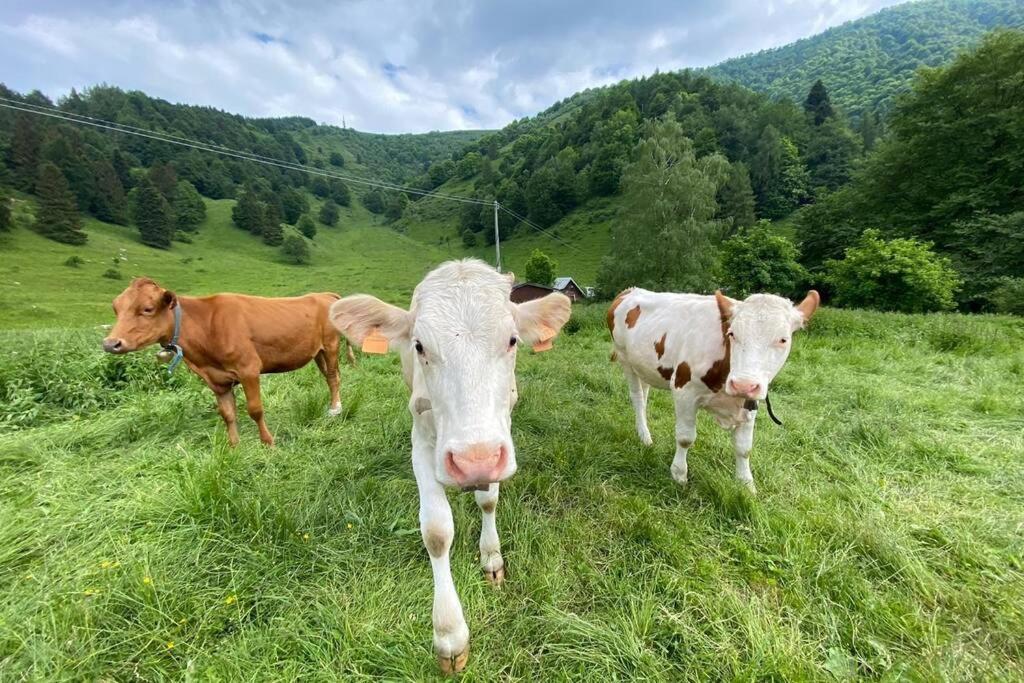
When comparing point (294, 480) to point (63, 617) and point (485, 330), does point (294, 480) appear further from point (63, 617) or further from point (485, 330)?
point (485, 330)

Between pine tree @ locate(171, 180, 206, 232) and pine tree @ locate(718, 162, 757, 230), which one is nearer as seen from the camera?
pine tree @ locate(718, 162, 757, 230)

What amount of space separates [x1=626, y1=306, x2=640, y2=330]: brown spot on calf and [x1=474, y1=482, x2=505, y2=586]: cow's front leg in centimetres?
301

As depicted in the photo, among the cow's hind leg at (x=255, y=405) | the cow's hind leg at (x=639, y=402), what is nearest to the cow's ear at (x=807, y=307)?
the cow's hind leg at (x=639, y=402)

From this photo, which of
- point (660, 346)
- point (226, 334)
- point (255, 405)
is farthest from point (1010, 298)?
point (226, 334)

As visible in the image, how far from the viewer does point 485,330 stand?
6.38ft

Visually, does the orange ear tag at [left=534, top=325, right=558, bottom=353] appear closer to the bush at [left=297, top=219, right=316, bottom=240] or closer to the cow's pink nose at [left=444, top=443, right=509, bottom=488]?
the cow's pink nose at [left=444, top=443, right=509, bottom=488]

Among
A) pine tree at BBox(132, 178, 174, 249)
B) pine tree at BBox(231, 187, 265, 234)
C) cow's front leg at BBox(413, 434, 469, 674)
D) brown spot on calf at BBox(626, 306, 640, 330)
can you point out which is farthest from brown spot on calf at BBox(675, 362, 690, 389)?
pine tree at BBox(231, 187, 265, 234)

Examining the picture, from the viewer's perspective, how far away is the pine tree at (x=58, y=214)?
48.5m

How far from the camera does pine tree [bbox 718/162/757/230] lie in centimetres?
5422

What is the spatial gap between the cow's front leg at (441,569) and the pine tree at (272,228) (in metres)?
79.3

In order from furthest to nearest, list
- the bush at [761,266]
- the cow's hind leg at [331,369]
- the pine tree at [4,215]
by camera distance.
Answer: the pine tree at [4,215]
the bush at [761,266]
the cow's hind leg at [331,369]

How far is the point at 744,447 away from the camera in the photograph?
3637 mm

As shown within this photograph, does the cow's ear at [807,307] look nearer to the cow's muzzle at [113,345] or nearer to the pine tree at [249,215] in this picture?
the cow's muzzle at [113,345]

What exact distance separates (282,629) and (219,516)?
103 cm
